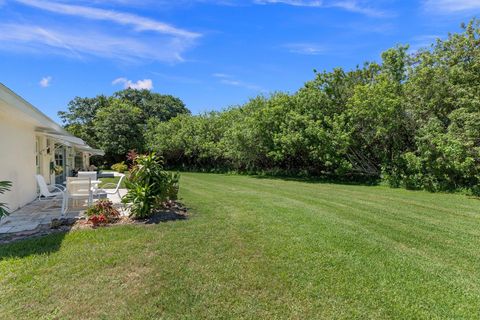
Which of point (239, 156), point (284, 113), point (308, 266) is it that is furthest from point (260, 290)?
point (239, 156)

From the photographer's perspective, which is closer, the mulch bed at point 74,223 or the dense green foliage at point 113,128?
the mulch bed at point 74,223

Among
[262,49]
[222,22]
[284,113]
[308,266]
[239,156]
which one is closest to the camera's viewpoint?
[308,266]

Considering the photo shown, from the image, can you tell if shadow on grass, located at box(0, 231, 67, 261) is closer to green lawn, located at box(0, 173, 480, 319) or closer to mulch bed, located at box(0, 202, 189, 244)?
green lawn, located at box(0, 173, 480, 319)

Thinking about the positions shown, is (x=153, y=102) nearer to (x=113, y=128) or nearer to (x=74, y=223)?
(x=113, y=128)

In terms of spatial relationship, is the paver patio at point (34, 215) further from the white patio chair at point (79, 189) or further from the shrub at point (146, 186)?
the shrub at point (146, 186)

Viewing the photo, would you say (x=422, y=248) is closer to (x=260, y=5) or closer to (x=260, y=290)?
(x=260, y=290)

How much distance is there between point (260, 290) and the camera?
→ 3.78m

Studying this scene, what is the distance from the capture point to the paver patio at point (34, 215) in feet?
21.2

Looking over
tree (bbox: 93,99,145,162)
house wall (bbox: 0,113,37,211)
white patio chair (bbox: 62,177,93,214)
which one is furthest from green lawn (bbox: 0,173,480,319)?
tree (bbox: 93,99,145,162)

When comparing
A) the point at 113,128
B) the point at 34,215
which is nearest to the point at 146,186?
the point at 34,215

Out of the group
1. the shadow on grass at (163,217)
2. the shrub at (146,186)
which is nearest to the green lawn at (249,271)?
the shadow on grass at (163,217)

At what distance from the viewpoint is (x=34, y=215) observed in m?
7.65

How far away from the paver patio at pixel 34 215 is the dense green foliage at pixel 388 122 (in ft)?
40.7

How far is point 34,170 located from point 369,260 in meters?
10.3
